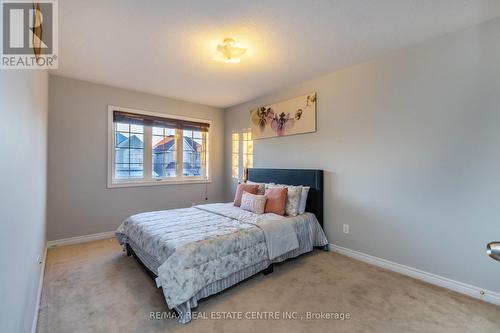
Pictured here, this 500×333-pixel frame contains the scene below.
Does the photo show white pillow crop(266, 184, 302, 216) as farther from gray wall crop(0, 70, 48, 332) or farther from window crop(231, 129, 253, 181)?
gray wall crop(0, 70, 48, 332)

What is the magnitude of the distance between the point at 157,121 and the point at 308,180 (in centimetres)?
301

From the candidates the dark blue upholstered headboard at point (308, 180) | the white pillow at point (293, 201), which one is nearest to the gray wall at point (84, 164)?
the dark blue upholstered headboard at point (308, 180)

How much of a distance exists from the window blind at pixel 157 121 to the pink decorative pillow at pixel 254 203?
7.34 ft

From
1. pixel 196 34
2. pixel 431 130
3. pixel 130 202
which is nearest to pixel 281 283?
pixel 431 130

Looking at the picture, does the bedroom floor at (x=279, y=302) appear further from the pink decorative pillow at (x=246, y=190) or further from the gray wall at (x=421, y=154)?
the pink decorative pillow at (x=246, y=190)

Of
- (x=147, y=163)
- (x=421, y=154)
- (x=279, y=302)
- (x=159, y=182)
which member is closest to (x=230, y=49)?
(x=421, y=154)

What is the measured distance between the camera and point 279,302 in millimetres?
2018

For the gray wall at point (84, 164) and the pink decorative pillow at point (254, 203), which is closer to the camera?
the pink decorative pillow at point (254, 203)

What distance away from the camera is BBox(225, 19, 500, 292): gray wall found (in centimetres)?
210

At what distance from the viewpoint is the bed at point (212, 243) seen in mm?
1854

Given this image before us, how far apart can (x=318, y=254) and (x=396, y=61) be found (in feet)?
8.68

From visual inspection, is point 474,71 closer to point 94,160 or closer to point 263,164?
point 263,164

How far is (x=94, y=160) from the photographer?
145 inches

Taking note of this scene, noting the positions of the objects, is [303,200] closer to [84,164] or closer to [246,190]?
[246,190]
